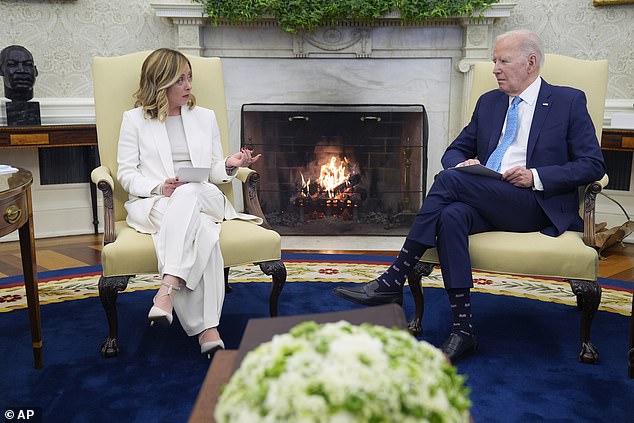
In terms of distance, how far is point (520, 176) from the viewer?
2658mm

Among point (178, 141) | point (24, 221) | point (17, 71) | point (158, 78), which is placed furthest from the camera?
point (17, 71)

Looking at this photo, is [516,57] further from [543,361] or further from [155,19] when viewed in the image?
[155,19]

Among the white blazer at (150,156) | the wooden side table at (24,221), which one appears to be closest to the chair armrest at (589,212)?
the white blazer at (150,156)

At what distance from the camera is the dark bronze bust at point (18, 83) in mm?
3959

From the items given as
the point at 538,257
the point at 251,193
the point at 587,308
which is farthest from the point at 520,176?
the point at 251,193

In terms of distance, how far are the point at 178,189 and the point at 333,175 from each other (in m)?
2.31

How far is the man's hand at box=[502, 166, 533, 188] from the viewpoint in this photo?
2654mm

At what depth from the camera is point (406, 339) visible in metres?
0.98

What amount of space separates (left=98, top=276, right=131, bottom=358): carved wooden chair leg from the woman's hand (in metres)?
0.37

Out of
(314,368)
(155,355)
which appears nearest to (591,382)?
(155,355)

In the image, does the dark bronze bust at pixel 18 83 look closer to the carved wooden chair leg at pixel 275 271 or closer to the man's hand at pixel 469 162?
the carved wooden chair leg at pixel 275 271

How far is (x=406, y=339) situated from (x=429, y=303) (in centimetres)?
223

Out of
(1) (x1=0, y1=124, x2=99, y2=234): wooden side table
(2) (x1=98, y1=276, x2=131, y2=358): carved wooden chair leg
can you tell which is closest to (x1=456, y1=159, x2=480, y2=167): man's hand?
(2) (x1=98, y1=276, x2=131, y2=358): carved wooden chair leg

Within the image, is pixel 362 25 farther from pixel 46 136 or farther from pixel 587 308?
pixel 587 308
